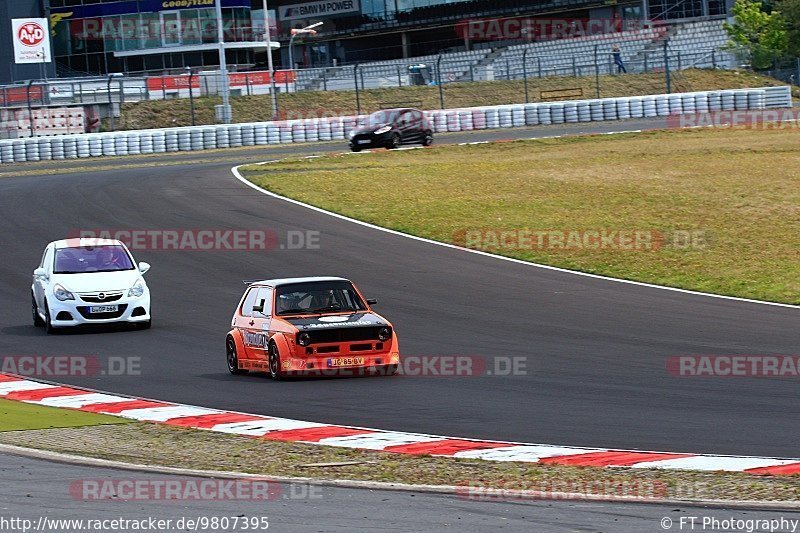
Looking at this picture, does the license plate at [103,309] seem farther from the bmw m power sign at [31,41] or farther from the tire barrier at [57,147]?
the bmw m power sign at [31,41]

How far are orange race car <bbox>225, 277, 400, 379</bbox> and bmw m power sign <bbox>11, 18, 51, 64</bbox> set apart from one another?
2112 inches

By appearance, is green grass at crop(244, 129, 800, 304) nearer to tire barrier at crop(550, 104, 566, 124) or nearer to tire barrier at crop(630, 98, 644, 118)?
tire barrier at crop(550, 104, 566, 124)

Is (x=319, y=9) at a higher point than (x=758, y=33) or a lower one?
higher

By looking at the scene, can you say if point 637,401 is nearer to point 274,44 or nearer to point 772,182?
point 772,182

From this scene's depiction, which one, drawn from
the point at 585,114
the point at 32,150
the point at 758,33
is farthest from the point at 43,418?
the point at 758,33

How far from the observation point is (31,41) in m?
65.6

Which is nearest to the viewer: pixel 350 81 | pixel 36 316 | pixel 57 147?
pixel 36 316

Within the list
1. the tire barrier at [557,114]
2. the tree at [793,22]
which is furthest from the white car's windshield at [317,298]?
the tree at [793,22]

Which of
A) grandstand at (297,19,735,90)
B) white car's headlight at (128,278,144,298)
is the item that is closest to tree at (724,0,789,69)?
grandstand at (297,19,735,90)

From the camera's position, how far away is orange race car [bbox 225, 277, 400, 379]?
14.4m

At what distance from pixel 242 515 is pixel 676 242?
18.5 m

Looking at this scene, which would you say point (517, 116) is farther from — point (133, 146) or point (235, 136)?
point (133, 146)

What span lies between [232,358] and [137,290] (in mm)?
4215

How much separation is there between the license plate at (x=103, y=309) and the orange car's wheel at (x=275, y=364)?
4.83m
